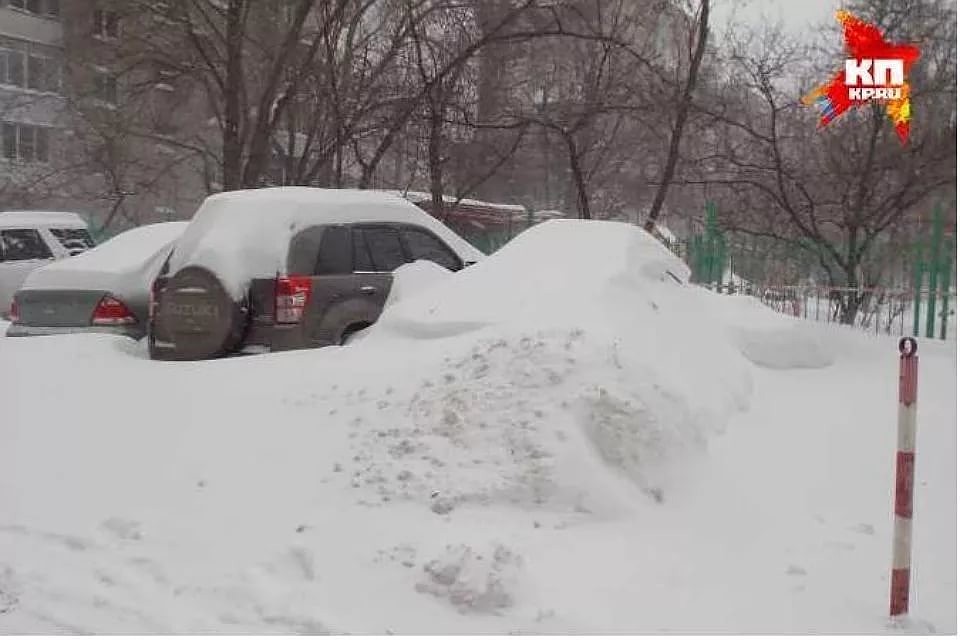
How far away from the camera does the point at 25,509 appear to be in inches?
163

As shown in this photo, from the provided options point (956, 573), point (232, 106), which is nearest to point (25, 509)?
point (956, 573)

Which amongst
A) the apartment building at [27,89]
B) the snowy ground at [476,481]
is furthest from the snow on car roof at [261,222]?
the apartment building at [27,89]

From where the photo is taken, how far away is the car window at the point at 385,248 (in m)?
7.41

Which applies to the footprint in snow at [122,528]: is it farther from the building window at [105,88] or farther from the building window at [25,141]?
the building window at [25,141]

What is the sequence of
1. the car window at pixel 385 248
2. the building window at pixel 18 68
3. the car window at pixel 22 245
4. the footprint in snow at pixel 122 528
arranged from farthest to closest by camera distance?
1. the building window at pixel 18 68
2. the car window at pixel 22 245
3. the car window at pixel 385 248
4. the footprint in snow at pixel 122 528

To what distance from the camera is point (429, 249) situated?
7.85 metres

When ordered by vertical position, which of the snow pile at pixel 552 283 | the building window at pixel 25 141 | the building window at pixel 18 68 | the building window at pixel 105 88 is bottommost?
the snow pile at pixel 552 283

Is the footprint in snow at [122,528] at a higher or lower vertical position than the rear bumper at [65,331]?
lower

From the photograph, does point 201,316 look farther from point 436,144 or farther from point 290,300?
point 436,144

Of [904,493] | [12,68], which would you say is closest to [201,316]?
[904,493]

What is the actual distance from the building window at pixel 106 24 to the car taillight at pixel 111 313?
Result: 1066 centimetres

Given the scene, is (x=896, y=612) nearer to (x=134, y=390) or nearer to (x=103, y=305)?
(x=134, y=390)

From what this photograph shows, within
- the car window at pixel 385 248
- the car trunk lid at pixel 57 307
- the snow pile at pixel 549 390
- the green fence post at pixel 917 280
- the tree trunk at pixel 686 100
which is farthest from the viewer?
the tree trunk at pixel 686 100

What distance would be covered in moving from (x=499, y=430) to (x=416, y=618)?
49.8 inches
